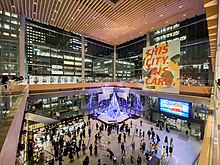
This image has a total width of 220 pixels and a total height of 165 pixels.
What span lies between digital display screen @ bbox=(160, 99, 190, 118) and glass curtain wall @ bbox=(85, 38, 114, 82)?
8211mm

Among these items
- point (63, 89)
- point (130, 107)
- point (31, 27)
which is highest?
point (31, 27)

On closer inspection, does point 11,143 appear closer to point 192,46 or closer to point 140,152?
point 140,152

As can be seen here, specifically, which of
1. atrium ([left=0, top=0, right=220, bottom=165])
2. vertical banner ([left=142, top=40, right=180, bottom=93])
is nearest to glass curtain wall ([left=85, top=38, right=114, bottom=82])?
atrium ([left=0, top=0, right=220, bottom=165])

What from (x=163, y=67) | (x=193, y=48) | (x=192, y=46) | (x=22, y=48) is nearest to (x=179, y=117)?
(x=193, y=48)

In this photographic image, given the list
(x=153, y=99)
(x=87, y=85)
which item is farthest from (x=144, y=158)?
(x=87, y=85)

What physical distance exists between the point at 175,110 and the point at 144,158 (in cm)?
631

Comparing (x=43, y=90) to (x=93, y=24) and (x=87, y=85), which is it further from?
(x=93, y=24)

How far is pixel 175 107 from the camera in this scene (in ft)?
40.4

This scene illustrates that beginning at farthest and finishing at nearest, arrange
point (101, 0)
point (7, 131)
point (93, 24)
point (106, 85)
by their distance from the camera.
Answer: point (106, 85) < point (93, 24) < point (101, 0) < point (7, 131)

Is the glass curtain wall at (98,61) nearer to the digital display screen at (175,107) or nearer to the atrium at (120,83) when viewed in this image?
the atrium at (120,83)

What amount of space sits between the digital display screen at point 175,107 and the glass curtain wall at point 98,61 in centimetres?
821

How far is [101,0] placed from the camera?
8203mm

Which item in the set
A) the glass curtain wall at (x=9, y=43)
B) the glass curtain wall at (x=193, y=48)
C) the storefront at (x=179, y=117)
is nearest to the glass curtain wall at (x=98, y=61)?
the glass curtain wall at (x=9, y=43)

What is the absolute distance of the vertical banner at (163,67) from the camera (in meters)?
5.78
